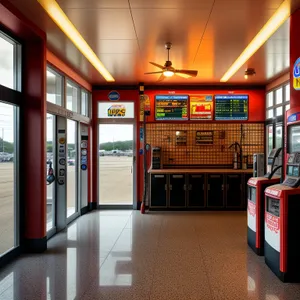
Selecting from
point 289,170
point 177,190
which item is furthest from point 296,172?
point 177,190

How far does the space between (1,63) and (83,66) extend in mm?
2327

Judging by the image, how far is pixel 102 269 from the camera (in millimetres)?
4133

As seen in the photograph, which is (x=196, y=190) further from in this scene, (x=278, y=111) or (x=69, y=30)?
(x=69, y=30)

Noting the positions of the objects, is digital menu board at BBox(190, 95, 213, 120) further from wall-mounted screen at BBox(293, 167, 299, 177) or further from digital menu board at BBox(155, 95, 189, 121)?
wall-mounted screen at BBox(293, 167, 299, 177)

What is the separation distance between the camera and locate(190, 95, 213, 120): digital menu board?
27.5 ft

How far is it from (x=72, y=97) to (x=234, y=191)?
435cm

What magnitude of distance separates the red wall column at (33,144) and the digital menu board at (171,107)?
400 centimetres

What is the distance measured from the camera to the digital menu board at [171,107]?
838 centimetres

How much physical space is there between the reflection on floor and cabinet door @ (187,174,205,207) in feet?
4.97

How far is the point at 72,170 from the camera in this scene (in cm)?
738

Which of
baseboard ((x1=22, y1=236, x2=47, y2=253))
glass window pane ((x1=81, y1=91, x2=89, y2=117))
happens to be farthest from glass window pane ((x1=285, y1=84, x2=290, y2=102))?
baseboard ((x1=22, y1=236, x2=47, y2=253))

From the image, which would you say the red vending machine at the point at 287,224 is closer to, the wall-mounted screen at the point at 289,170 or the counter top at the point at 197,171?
the wall-mounted screen at the point at 289,170

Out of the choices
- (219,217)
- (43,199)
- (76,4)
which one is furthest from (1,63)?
(219,217)

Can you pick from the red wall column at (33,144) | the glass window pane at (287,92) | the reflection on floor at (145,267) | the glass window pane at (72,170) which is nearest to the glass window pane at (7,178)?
the red wall column at (33,144)
